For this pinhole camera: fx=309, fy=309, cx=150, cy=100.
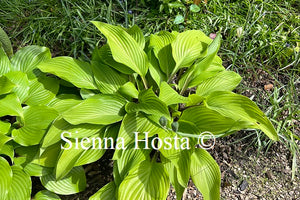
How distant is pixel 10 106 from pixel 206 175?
120 centimetres

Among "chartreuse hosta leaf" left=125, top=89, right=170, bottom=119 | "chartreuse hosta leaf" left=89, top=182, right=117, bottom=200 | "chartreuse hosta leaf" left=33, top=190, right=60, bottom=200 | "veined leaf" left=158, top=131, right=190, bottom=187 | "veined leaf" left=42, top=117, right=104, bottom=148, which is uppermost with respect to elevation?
"chartreuse hosta leaf" left=125, top=89, right=170, bottom=119

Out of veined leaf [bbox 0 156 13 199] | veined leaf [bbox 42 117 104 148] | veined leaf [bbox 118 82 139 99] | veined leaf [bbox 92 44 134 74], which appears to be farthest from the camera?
veined leaf [bbox 92 44 134 74]

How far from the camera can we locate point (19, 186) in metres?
1.72

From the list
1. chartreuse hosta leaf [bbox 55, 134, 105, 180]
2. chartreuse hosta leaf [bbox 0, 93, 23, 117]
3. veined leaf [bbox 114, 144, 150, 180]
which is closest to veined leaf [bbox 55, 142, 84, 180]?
chartreuse hosta leaf [bbox 55, 134, 105, 180]

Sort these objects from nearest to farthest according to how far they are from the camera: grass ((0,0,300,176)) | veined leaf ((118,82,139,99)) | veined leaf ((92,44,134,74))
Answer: veined leaf ((118,82,139,99)) < veined leaf ((92,44,134,74)) < grass ((0,0,300,176))

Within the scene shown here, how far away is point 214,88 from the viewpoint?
6.74 feet

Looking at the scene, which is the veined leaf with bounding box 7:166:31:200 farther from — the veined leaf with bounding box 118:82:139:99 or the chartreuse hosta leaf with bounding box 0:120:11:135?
the veined leaf with bounding box 118:82:139:99

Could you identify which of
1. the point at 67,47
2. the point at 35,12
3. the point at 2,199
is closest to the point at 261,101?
the point at 67,47

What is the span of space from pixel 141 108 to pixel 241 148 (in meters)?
0.91

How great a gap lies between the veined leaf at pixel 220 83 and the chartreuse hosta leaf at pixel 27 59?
107 cm

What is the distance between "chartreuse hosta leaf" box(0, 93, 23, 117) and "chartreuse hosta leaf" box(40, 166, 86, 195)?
1.35 feet

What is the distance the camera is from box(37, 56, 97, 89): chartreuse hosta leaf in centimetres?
190

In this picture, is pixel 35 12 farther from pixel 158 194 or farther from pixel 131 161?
pixel 158 194

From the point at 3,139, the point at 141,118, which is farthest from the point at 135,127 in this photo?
the point at 3,139
